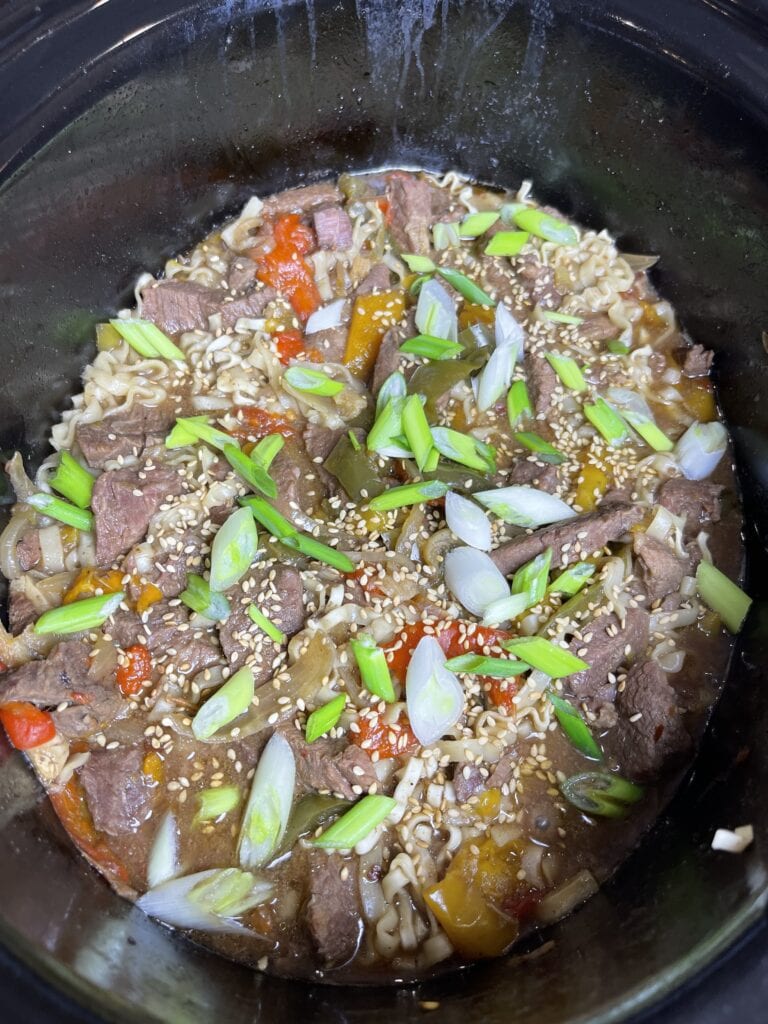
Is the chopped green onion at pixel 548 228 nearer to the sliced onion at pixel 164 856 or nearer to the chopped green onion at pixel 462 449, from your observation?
the chopped green onion at pixel 462 449

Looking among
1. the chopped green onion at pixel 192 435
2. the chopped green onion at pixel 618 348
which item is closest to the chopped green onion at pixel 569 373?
the chopped green onion at pixel 618 348

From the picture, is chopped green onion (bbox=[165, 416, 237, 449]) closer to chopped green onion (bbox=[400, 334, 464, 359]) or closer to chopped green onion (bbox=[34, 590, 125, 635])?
chopped green onion (bbox=[34, 590, 125, 635])

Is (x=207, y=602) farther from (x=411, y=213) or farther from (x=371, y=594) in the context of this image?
(x=411, y=213)

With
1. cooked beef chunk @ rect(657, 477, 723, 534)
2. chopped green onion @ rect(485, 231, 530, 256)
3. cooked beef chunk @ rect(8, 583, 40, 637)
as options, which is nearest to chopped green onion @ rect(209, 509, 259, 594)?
cooked beef chunk @ rect(8, 583, 40, 637)

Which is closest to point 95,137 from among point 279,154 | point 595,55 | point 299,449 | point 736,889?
point 279,154

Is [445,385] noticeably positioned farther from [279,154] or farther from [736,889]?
[736,889]

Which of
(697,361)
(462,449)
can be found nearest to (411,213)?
(462,449)
